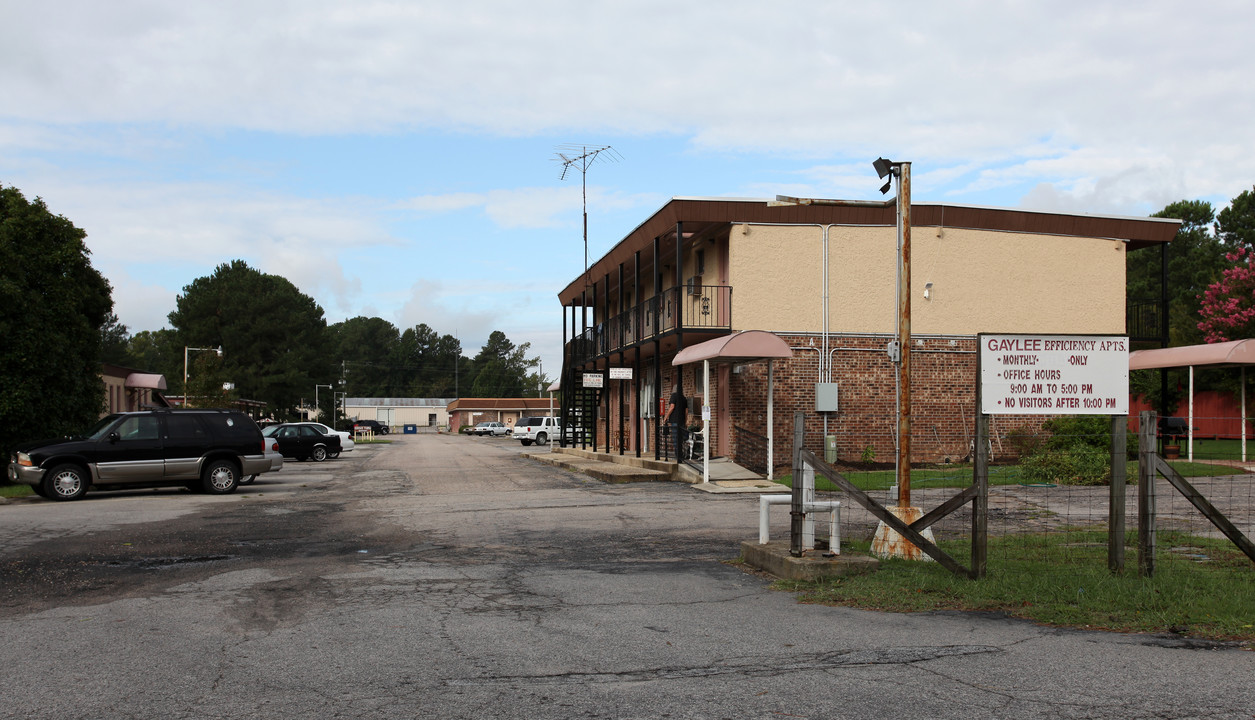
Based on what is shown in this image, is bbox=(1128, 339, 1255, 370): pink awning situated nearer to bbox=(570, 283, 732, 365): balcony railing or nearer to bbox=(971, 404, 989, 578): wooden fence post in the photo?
bbox=(570, 283, 732, 365): balcony railing

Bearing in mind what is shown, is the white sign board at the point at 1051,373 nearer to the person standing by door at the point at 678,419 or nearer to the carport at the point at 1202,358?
the carport at the point at 1202,358

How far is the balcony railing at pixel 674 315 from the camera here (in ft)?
79.2

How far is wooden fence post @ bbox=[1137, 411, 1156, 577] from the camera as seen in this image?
317 inches

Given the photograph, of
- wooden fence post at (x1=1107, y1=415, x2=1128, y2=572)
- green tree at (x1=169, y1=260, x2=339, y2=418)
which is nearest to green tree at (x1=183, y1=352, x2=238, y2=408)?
green tree at (x1=169, y1=260, x2=339, y2=418)

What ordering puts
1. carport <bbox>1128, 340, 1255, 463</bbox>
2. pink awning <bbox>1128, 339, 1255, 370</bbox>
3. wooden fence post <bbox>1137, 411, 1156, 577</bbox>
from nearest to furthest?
1. wooden fence post <bbox>1137, 411, 1156, 577</bbox>
2. carport <bbox>1128, 340, 1255, 463</bbox>
3. pink awning <bbox>1128, 339, 1255, 370</bbox>

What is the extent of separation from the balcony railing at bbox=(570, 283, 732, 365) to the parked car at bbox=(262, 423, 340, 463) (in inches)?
478

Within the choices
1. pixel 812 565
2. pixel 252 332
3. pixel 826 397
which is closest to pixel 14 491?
pixel 826 397

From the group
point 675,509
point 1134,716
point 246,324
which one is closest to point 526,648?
point 1134,716

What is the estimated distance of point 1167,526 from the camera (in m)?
12.2

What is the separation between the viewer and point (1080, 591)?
7.58m

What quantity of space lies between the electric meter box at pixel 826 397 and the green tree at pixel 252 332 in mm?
57311

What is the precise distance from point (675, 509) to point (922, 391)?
11.1m

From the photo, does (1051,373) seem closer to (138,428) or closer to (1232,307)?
(138,428)

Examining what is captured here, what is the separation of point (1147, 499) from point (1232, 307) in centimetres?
3258
